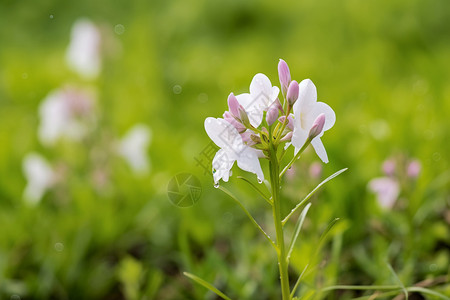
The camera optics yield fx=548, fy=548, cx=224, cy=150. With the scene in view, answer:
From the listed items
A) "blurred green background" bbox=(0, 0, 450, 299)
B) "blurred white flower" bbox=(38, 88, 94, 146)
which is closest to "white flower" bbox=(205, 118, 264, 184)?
"blurred green background" bbox=(0, 0, 450, 299)

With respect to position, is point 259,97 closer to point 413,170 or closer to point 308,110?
point 308,110

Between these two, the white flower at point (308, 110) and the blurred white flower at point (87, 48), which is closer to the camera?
the white flower at point (308, 110)

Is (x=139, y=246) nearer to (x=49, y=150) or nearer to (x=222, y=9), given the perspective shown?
(x=49, y=150)

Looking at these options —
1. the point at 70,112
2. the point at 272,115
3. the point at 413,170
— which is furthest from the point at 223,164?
the point at 70,112

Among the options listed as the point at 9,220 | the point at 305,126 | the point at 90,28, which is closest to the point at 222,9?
the point at 90,28

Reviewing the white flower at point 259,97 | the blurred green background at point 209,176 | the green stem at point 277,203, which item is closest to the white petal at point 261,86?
the white flower at point 259,97

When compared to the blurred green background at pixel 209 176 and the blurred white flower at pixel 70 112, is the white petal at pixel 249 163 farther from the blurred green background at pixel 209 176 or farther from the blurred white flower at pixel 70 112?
the blurred white flower at pixel 70 112
